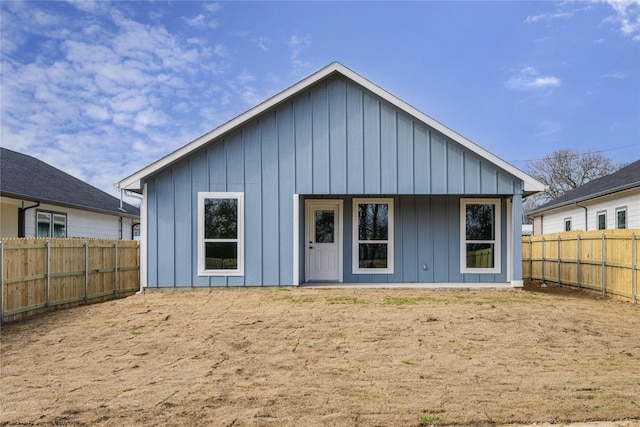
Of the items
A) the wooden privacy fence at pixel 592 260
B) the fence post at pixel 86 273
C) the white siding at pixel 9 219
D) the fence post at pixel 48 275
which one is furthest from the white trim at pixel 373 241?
the white siding at pixel 9 219

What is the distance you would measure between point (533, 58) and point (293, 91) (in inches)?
757

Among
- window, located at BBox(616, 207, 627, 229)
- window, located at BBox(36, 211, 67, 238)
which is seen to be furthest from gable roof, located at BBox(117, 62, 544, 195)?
window, located at BBox(616, 207, 627, 229)

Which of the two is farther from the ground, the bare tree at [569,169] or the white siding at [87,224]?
the bare tree at [569,169]

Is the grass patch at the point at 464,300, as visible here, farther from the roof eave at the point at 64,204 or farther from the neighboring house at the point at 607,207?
the roof eave at the point at 64,204

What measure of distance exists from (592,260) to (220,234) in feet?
33.6

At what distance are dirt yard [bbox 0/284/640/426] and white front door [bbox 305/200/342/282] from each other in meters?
2.27

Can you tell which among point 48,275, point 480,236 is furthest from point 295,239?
point 48,275

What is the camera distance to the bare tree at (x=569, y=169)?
4003cm

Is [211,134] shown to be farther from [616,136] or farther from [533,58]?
[616,136]

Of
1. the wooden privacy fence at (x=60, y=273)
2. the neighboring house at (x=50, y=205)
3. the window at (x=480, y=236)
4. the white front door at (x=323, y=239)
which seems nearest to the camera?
the wooden privacy fence at (x=60, y=273)

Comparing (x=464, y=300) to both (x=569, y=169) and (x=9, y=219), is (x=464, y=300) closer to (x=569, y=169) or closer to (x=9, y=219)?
(x=9, y=219)

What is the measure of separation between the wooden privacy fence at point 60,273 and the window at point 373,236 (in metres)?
6.66

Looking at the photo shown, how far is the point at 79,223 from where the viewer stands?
18.7 meters

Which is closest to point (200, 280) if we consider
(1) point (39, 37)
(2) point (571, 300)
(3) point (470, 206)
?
(3) point (470, 206)
